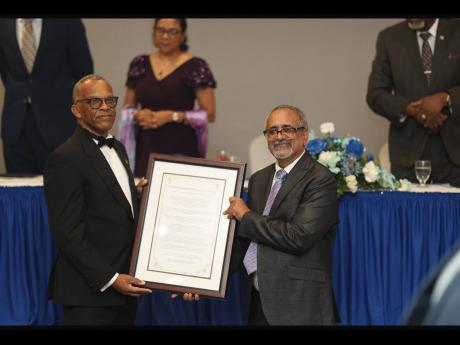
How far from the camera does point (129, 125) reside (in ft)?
17.6

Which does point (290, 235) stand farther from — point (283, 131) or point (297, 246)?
point (283, 131)

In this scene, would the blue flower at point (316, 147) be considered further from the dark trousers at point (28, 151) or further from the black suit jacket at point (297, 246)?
the dark trousers at point (28, 151)

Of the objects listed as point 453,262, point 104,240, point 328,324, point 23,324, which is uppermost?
point 453,262

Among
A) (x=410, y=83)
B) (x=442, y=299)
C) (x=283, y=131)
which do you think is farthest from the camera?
(x=410, y=83)

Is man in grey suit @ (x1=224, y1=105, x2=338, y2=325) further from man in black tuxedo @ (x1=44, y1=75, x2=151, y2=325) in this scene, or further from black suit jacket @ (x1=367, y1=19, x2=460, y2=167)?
black suit jacket @ (x1=367, y1=19, x2=460, y2=167)

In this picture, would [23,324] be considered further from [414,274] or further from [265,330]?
[414,274]

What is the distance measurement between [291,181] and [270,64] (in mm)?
4846

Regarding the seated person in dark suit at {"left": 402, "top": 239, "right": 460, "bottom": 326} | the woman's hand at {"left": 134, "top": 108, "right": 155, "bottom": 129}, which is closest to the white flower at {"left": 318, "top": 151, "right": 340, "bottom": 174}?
the woman's hand at {"left": 134, "top": 108, "right": 155, "bottom": 129}

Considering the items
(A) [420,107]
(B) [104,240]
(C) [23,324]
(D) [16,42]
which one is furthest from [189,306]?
(D) [16,42]

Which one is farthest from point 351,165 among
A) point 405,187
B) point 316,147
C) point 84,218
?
point 84,218

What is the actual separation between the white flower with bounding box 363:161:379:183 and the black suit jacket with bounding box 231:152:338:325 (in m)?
0.94

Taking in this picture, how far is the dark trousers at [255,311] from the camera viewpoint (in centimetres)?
326

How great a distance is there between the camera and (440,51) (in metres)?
4.96

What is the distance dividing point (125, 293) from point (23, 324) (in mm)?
1327
